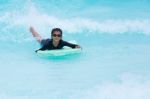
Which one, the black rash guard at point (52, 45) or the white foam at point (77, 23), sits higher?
the white foam at point (77, 23)

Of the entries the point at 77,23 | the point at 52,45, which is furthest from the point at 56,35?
the point at 77,23

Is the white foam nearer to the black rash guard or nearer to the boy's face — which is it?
the black rash guard

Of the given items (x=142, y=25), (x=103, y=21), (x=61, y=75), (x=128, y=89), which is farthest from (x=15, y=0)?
(x=128, y=89)

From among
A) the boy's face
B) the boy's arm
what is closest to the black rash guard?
the boy's face

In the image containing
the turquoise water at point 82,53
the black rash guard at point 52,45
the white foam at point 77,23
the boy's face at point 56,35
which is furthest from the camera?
the white foam at point 77,23

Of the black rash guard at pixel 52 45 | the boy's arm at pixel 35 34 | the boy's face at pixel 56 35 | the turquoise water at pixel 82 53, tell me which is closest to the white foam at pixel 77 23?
the turquoise water at pixel 82 53

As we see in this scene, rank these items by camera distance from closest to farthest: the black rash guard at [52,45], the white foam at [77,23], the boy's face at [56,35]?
the boy's face at [56,35] < the black rash guard at [52,45] < the white foam at [77,23]

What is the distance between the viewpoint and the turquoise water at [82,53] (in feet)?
21.3

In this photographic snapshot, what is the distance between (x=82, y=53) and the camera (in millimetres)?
7848

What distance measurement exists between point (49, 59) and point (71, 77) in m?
0.78

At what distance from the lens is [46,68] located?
7227 mm

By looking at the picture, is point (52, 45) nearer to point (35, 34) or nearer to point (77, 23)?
point (35, 34)

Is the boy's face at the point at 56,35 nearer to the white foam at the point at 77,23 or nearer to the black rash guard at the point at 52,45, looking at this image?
the black rash guard at the point at 52,45

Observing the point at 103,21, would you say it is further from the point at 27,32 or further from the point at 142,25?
the point at 27,32
